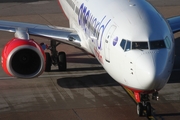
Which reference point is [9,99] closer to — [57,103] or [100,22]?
[57,103]

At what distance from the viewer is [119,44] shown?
16.4 metres

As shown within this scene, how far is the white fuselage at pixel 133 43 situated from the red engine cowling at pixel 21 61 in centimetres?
187

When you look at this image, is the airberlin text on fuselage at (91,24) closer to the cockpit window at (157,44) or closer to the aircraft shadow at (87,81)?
the aircraft shadow at (87,81)

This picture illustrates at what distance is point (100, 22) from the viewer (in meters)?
18.3

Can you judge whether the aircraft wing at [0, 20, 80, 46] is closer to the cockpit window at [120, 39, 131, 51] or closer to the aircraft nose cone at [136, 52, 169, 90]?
the cockpit window at [120, 39, 131, 51]

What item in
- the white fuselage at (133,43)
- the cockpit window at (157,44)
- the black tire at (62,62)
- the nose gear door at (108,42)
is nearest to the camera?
the white fuselage at (133,43)

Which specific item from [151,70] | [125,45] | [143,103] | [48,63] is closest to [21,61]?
[48,63]

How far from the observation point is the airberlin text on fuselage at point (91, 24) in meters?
17.9

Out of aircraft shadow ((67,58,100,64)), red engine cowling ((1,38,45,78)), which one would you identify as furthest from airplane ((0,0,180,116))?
aircraft shadow ((67,58,100,64))

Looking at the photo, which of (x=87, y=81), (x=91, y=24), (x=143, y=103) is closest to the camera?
(x=143, y=103)

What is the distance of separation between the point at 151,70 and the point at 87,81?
19.5ft

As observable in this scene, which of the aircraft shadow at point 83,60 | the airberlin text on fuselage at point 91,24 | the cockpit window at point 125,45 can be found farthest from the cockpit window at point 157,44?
the aircraft shadow at point 83,60

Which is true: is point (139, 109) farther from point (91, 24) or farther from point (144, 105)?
point (91, 24)

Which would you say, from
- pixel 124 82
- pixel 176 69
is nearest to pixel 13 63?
pixel 124 82
